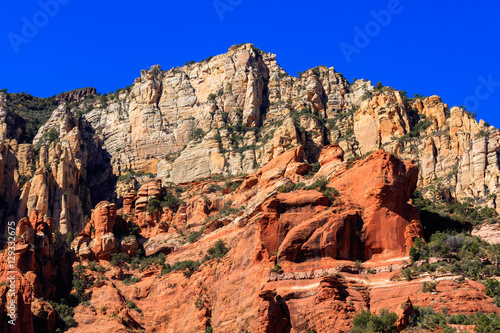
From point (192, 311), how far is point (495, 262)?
1186 inches

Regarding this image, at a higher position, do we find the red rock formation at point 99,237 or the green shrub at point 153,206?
the green shrub at point 153,206

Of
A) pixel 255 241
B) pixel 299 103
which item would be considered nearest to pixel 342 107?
pixel 299 103

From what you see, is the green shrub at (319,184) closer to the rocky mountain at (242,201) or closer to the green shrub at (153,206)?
the rocky mountain at (242,201)

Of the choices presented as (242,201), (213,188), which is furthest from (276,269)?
(213,188)

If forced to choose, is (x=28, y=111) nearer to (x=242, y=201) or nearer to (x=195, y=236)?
(x=242, y=201)

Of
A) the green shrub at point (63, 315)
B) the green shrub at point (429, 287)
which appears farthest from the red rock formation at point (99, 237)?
the green shrub at point (429, 287)

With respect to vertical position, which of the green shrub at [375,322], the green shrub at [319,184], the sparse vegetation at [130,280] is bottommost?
the green shrub at [375,322]

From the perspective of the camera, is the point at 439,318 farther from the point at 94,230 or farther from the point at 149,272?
the point at 94,230

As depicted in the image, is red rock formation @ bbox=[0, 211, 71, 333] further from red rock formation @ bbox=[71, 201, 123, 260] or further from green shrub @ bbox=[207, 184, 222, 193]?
green shrub @ bbox=[207, 184, 222, 193]

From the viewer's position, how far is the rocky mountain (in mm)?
62969

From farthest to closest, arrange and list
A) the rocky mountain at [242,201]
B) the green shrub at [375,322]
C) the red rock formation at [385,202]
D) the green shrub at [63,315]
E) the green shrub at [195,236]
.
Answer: the green shrub at [195,236]
the green shrub at [63,315]
the red rock formation at [385,202]
the rocky mountain at [242,201]
the green shrub at [375,322]

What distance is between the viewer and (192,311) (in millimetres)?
75125

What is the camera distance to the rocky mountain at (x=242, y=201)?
63.0m

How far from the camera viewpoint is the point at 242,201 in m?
94.6
